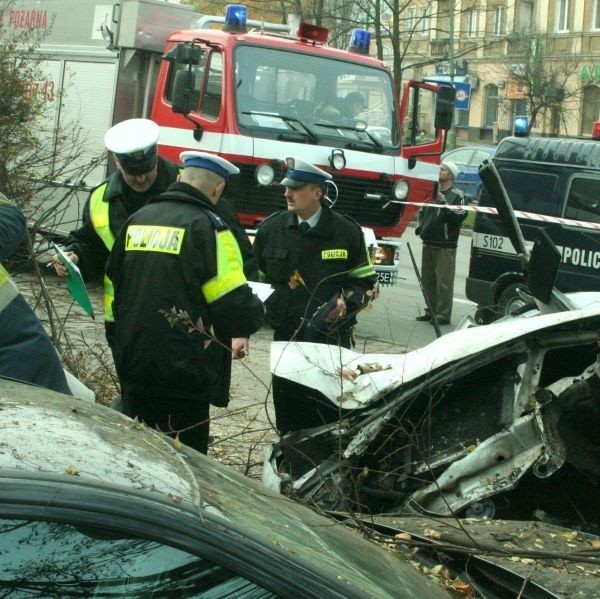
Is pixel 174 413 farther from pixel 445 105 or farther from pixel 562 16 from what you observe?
pixel 562 16

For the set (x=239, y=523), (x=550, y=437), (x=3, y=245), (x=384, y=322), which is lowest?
(x=384, y=322)

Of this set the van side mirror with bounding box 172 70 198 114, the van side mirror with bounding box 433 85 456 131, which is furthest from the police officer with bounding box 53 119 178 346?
the van side mirror with bounding box 433 85 456 131

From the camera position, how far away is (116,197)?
555 cm

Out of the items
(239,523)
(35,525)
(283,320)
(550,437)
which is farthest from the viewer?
(283,320)

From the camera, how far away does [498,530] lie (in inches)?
149

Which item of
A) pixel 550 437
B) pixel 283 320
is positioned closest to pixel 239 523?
pixel 550 437

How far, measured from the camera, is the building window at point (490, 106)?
49.8 m

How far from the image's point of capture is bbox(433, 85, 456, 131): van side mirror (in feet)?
38.5

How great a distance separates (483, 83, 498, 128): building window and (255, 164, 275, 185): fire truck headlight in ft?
132

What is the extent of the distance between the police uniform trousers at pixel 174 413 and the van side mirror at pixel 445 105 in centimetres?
760

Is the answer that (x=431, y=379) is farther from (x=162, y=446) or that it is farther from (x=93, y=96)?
(x=93, y=96)

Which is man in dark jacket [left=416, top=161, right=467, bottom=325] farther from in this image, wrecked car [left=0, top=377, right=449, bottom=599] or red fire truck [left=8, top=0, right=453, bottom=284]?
wrecked car [left=0, top=377, right=449, bottom=599]

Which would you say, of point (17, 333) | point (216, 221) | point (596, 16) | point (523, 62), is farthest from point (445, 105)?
point (596, 16)

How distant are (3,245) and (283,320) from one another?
2.44 metres
